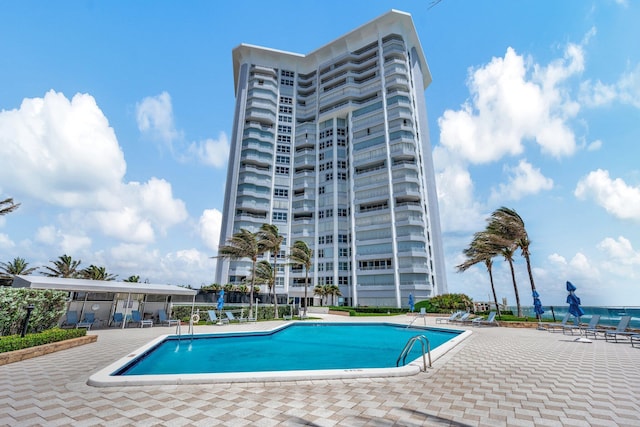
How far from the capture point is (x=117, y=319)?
18203mm

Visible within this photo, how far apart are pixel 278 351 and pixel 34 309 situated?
9356mm

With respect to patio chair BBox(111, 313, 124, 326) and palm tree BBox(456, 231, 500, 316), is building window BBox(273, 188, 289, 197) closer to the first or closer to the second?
palm tree BBox(456, 231, 500, 316)

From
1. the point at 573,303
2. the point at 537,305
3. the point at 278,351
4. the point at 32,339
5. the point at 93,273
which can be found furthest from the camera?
the point at 93,273

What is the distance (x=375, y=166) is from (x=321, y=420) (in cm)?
5230

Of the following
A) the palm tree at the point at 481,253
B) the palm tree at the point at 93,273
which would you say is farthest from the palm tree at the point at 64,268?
the palm tree at the point at 481,253

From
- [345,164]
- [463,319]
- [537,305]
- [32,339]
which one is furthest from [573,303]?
[345,164]

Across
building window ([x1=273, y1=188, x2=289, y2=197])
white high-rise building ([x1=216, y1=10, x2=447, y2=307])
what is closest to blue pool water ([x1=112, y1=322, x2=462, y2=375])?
white high-rise building ([x1=216, y1=10, x2=447, y2=307])

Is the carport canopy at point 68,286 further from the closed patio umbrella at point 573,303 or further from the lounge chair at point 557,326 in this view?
the lounge chair at point 557,326

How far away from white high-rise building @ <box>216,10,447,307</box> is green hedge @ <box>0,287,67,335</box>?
109 feet

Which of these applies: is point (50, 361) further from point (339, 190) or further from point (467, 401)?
point (339, 190)

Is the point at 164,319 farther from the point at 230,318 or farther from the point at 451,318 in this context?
the point at 451,318

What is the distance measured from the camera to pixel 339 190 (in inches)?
2238

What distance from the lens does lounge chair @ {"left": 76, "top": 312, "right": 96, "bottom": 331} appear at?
16.6 meters

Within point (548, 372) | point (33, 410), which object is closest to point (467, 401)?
point (548, 372)
